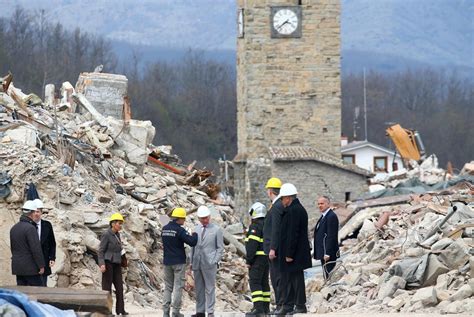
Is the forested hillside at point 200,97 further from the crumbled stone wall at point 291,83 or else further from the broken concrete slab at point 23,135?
the broken concrete slab at point 23,135

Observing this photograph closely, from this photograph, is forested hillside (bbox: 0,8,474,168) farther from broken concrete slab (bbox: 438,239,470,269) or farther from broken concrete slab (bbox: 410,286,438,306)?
broken concrete slab (bbox: 410,286,438,306)

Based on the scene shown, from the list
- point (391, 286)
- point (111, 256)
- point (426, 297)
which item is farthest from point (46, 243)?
point (426, 297)

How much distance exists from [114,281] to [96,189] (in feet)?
18.7

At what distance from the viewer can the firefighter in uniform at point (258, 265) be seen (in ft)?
71.7

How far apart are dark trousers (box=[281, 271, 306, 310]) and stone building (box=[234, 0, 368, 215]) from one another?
32642mm

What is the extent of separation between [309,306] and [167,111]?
77630 mm

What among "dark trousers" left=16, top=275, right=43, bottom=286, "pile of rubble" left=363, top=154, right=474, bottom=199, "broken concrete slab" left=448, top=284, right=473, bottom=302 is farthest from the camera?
"pile of rubble" left=363, top=154, right=474, bottom=199

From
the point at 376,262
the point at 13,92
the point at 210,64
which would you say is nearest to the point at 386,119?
the point at 210,64

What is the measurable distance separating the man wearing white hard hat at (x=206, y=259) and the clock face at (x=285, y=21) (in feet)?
109

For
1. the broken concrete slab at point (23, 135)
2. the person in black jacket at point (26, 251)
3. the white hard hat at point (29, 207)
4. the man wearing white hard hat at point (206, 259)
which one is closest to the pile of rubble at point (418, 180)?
the broken concrete slab at point (23, 135)

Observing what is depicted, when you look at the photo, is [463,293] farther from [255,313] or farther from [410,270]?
[255,313]

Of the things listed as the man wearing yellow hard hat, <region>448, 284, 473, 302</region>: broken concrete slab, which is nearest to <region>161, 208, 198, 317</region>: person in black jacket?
the man wearing yellow hard hat

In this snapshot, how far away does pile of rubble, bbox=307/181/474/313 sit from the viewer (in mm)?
20453

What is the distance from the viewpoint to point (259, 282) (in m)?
21.8
